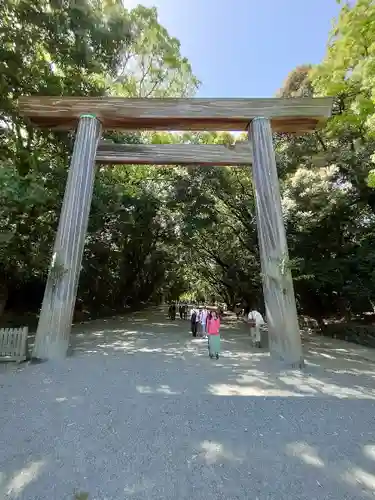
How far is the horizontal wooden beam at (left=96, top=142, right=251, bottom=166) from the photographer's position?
8.15 meters

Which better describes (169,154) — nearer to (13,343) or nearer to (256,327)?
(256,327)

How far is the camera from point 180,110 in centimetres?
798

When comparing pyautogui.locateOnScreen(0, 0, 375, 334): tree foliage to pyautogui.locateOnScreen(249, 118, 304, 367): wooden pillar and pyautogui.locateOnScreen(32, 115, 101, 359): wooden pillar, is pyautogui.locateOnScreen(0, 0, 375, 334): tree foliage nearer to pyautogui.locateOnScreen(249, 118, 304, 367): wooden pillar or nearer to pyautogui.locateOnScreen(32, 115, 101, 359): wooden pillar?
pyautogui.locateOnScreen(32, 115, 101, 359): wooden pillar

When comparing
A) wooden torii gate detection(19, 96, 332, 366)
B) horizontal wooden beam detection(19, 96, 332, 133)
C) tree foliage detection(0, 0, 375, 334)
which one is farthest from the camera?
tree foliage detection(0, 0, 375, 334)

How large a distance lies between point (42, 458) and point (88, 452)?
0.38m

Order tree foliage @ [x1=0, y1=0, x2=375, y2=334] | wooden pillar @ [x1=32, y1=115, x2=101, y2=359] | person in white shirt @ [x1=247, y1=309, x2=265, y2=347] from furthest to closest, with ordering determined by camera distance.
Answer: person in white shirt @ [x1=247, y1=309, x2=265, y2=347] < tree foliage @ [x1=0, y1=0, x2=375, y2=334] < wooden pillar @ [x1=32, y1=115, x2=101, y2=359]

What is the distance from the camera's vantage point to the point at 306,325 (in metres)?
14.1

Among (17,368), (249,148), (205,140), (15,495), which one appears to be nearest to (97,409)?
(15,495)

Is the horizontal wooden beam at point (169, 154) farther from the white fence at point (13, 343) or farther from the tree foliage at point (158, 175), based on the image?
the white fence at point (13, 343)

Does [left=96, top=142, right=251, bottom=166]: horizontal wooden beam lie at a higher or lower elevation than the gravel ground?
higher

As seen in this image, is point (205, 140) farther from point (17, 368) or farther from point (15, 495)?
point (15, 495)

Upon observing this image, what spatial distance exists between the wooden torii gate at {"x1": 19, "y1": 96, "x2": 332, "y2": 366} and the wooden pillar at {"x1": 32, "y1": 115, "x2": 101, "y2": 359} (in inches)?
0.8

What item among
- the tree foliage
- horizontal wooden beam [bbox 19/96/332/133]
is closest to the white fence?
the tree foliage

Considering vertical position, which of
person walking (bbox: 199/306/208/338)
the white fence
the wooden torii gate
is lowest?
the white fence
